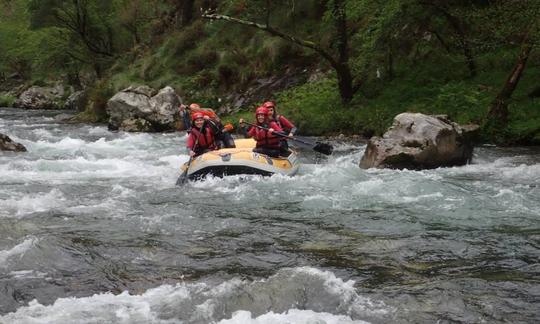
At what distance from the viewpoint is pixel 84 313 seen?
15.3ft

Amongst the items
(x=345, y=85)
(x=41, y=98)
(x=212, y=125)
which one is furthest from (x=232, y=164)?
(x=41, y=98)

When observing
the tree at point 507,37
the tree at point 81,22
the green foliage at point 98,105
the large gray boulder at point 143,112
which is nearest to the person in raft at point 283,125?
the tree at point 507,37

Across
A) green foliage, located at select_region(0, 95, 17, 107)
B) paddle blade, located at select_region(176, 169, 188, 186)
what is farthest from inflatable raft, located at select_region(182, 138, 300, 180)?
green foliage, located at select_region(0, 95, 17, 107)

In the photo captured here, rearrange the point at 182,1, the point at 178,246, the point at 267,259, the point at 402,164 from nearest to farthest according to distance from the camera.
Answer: the point at 267,259, the point at 178,246, the point at 402,164, the point at 182,1

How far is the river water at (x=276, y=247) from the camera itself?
4773 mm

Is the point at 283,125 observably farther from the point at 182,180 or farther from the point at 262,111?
the point at 182,180

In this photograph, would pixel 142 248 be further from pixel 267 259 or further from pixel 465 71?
pixel 465 71

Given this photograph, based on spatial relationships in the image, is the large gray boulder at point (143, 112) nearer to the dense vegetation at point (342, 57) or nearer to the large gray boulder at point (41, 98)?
the dense vegetation at point (342, 57)

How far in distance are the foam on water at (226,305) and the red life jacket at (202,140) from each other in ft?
19.9

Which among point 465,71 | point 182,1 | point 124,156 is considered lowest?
point 124,156

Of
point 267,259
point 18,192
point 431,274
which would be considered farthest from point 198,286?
point 18,192

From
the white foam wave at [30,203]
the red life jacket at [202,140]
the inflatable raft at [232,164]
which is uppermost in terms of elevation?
the red life jacket at [202,140]

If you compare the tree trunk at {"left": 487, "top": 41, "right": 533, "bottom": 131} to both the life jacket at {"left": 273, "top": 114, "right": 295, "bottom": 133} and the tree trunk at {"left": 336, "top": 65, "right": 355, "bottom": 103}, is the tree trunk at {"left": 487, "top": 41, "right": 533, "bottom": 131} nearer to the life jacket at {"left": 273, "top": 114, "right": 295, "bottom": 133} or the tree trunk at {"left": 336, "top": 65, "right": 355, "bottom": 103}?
the tree trunk at {"left": 336, "top": 65, "right": 355, "bottom": 103}

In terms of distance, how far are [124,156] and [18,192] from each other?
15.8ft
